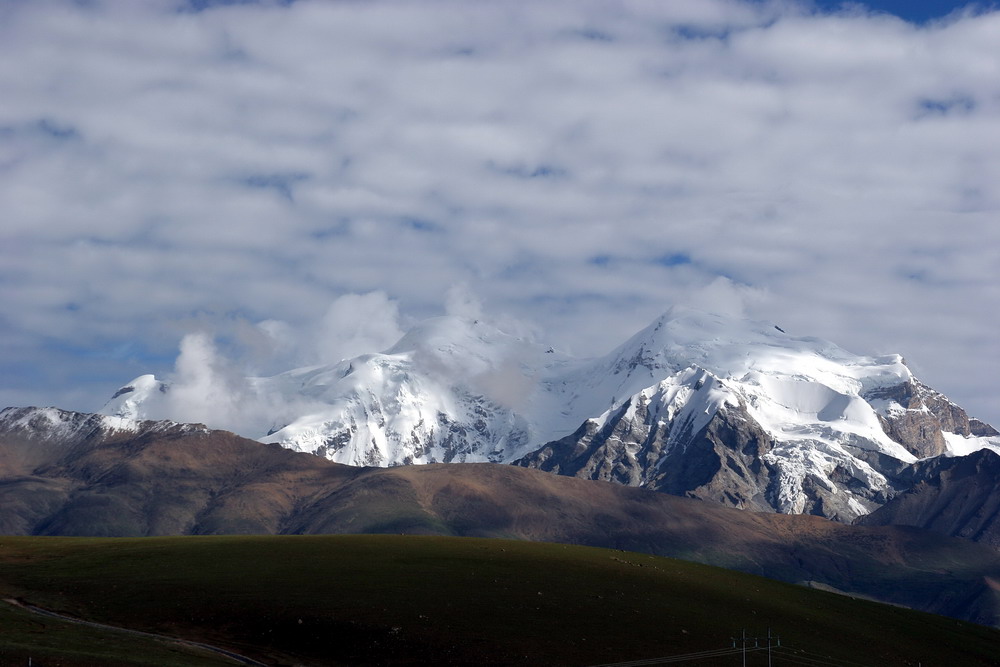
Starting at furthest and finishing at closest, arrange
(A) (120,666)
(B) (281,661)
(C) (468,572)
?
1. (C) (468,572)
2. (B) (281,661)
3. (A) (120,666)

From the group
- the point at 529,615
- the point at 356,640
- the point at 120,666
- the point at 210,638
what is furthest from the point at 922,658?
the point at 120,666

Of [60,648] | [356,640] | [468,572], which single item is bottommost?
[468,572]

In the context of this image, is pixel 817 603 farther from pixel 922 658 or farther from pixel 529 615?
pixel 529 615

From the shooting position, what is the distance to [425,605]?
384 ft

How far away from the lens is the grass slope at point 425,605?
343 ft

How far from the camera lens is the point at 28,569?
125m

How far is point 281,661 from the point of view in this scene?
326 ft

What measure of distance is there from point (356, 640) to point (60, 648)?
27.2 m

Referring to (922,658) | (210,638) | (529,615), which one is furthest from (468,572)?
(922,658)

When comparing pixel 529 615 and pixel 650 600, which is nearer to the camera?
pixel 529 615

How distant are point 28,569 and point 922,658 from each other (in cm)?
9198

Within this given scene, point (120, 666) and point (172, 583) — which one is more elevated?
point (120, 666)

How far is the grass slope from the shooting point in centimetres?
10456

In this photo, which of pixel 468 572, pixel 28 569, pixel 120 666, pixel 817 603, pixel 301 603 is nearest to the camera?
pixel 120 666
